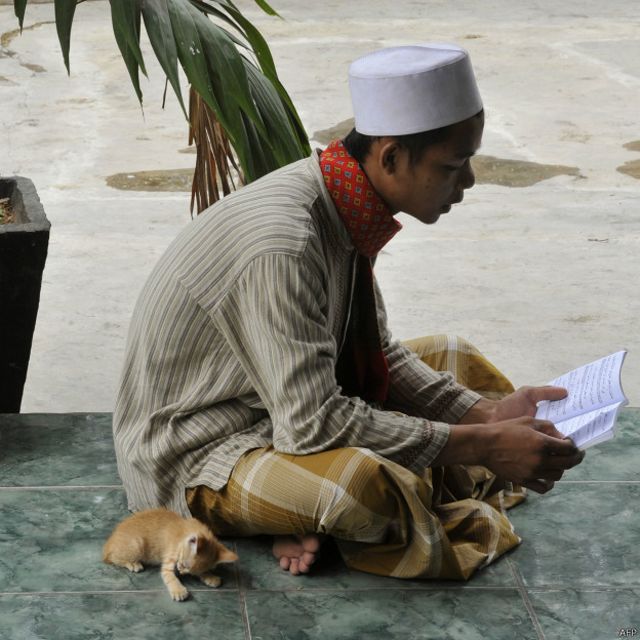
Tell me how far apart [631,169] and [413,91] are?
416 centimetres

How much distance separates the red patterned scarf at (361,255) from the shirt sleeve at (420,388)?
0.20 feet

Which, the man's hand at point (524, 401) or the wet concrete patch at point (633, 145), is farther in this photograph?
the wet concrete patch at point (633, 145)

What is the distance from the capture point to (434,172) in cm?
226

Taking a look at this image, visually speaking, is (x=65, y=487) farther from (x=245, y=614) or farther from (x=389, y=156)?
(x=389, y=156)

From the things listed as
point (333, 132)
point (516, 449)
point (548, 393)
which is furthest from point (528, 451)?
point (333, 132)

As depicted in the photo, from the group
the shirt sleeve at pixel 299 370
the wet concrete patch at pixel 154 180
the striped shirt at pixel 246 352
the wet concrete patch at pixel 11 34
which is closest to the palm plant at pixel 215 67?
the striped shirt at pixel 246 352

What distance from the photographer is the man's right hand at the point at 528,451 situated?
222 centimetres

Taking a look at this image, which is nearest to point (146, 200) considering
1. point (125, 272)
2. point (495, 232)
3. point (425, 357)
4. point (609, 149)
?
point (125, 272)

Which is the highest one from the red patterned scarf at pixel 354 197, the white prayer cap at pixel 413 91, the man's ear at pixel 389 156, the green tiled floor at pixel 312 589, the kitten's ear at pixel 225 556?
the white prayer cap at pixel 413 91

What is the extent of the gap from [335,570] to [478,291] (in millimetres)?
2447

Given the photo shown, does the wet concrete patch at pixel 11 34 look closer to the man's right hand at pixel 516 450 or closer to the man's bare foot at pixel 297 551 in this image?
the man's bare foot at pixel 297 551

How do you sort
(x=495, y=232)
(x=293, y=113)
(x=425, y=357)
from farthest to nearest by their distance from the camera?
1. (x=495, y=232)
2. (x=293, y=113)
3. (x=425, y=357)

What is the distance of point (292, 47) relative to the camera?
8672 millimetres

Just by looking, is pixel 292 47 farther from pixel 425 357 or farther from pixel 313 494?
pixel 313 494
